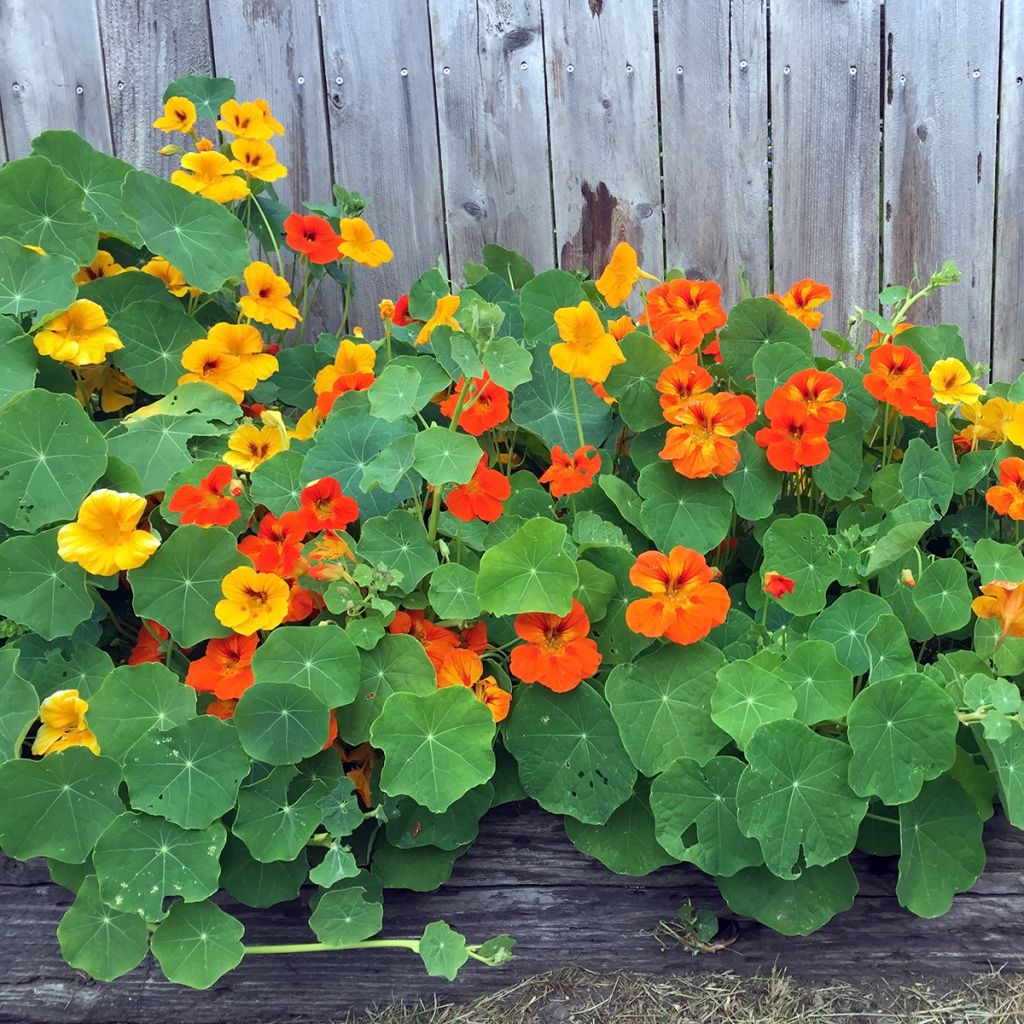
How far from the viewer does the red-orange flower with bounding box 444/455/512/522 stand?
1433mm

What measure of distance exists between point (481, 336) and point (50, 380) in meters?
0.82

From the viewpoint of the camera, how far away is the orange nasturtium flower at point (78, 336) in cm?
150

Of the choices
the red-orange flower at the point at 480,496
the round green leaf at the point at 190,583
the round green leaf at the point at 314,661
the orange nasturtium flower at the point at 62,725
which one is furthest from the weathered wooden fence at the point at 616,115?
the orange nasturtium flower at the point at 62,725

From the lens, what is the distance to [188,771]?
50.3 inches

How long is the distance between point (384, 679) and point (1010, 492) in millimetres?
1050

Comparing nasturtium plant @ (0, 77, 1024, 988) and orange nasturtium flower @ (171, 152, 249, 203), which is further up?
orange nasturtium flower @ (171, 152, 249, 203)

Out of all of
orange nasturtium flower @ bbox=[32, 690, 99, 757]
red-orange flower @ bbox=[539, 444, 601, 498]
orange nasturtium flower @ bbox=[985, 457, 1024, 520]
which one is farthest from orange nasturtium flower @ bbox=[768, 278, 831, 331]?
orange nasturtium flower @ bbox=[32, 690, 99, 757]

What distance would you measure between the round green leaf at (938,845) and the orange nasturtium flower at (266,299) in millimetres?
1339

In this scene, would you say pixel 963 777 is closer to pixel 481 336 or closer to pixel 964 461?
pixel 964 461

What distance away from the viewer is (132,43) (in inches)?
83.7

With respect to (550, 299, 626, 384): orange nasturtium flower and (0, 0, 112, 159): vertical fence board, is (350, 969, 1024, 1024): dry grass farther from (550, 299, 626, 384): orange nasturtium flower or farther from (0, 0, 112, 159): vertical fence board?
(0, 0, 112, 159): vertical fence board

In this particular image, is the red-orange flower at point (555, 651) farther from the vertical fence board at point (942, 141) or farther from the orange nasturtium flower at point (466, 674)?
the vertical fence board at point (942, 141)

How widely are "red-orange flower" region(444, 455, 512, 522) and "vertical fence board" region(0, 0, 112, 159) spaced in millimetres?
1423

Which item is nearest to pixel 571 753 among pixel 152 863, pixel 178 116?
pixel 152 863
